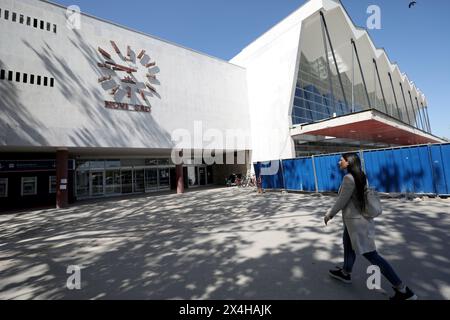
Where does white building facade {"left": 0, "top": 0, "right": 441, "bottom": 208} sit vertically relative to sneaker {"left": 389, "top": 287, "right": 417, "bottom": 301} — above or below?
above

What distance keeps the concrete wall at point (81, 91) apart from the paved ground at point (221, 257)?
5511mm

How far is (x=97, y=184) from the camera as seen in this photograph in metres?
17.4

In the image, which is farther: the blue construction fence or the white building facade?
the white building facade

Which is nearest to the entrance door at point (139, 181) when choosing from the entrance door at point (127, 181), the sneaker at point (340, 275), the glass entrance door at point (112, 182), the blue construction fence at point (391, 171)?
the entrance door at point (127, 181)

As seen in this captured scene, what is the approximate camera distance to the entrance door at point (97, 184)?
678 inches

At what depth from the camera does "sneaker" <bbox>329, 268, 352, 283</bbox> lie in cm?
312

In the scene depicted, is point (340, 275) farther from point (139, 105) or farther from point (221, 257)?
point (139, 105)

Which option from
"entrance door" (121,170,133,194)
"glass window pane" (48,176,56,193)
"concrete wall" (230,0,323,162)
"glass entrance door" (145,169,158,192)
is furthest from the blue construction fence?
"glass window pane" (48,176,56,193)

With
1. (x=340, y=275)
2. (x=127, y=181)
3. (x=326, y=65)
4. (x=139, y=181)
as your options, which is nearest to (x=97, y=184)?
(x=127, y=181)

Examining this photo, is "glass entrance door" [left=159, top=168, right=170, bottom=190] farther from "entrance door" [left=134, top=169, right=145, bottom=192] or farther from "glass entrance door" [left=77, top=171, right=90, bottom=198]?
"glass entrance door" [left=77, top=171, right=90, bottom=198]

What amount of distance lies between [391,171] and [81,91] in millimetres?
15909

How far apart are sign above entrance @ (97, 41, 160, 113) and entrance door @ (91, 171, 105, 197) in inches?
282

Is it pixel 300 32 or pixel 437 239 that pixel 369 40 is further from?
pixel 437 239

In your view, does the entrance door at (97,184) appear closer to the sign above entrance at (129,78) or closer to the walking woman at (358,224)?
the sign above entrance at (129,78)
